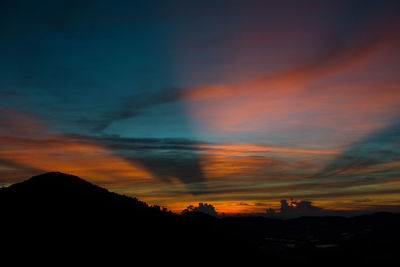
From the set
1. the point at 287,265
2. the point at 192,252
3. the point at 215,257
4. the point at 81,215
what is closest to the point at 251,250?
the point at 287,265

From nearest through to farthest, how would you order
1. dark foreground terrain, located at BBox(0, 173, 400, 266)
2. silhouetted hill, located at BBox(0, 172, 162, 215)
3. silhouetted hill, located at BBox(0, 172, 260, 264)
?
dark foreground terrain, located at BBox(0, 173, 400, 266)
silhouetted hill, located at BBox(0, 172, 260, 264)
silhouetted hill, located at BBox(0, 172, 162, 215)

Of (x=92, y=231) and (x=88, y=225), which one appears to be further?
(x=88, y=225)

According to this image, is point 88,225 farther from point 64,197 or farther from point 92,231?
point 64,197

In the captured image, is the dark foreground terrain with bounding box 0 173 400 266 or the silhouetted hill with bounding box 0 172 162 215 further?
the silhouetted hill with bounding box 0 172 162 215

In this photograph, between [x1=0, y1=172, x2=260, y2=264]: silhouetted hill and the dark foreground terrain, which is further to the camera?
[x1=0, y1=172, x2=260, y2=264]: silhouetted hill

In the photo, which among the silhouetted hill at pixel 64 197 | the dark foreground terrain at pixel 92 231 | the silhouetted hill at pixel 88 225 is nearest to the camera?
→ the dark foreground terrain at pixel 92 231

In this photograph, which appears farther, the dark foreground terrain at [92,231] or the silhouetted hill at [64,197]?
the silhouetted hill at [64,197]

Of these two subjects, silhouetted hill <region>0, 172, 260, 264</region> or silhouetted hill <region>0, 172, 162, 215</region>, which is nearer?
silhouetted hill <region>0, 172, 260, 264</region>

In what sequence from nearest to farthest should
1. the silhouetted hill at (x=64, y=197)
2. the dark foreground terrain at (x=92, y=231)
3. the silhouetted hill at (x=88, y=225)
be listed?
the dark foreground terrain at (x=92, y=231), the silhouetted hill at (x=88, y=225), the silhouetted hill at (x=64, y=197)

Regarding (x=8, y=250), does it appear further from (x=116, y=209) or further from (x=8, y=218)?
(x=116, y=209)

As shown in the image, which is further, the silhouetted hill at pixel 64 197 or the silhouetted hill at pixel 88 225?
the silhouetted hill at pixel 64 197

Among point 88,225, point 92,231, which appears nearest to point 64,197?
point 88,225

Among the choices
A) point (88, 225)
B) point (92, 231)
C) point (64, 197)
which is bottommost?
point (92, 231)

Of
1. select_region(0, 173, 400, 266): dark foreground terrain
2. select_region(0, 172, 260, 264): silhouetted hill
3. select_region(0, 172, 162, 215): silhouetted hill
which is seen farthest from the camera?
select_region(0, 172, 162, 215): silhouetted hill
